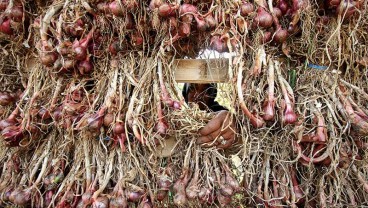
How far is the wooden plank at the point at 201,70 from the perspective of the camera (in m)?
1.22

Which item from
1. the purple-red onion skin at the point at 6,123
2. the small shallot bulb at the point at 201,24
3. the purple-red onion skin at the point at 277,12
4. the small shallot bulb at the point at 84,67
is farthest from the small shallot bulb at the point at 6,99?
the purple-red onion skin at the point at 277,12

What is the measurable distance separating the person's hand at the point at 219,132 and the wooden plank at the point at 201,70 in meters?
0.14

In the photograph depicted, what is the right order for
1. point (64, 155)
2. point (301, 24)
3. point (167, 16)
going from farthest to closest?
point (64, 155) → point (301, 24) → point (167, 16)

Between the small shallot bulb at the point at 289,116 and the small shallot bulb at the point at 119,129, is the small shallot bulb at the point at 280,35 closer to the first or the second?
the small shallot bulb at the point at 289,116

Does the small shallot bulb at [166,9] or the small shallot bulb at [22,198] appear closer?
the small shallot bulb at [166,9]

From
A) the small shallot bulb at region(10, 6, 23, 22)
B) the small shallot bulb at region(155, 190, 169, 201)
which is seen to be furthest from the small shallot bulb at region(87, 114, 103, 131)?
the small shallot bulb at region(10, 6, 23, 22)

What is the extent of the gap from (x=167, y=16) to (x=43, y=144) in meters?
0.71

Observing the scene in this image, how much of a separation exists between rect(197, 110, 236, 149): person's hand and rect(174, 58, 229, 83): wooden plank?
0.14 meters

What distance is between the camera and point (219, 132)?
1162mm

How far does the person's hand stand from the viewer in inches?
45.6

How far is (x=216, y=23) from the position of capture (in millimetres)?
1152

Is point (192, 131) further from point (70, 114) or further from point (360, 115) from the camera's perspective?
point (360, 115)

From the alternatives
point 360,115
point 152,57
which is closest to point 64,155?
point 152,57

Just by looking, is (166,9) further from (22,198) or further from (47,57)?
(22,198)
